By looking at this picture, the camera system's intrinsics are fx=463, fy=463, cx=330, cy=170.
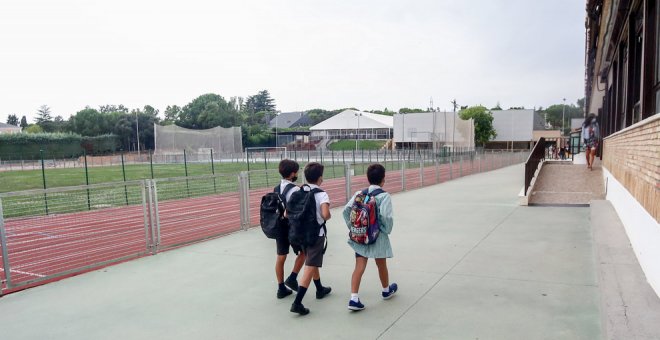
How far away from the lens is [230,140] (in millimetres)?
61062

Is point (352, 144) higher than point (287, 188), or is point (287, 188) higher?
point (287, 188)

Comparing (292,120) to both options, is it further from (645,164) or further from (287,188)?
(287,188)

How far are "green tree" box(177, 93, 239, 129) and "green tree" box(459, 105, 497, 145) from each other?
173ft

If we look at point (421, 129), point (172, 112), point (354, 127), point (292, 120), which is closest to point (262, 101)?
point (292, 120)

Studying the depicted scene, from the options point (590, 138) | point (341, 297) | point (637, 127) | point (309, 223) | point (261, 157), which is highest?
point (637, 127)

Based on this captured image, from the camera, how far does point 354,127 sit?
90688 millimetres

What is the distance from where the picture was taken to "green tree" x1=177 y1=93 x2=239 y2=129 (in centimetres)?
9744

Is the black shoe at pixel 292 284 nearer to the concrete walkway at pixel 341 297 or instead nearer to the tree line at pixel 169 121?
the concrete walkway at pixel 341 297

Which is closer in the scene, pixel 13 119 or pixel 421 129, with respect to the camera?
pixel 421 129

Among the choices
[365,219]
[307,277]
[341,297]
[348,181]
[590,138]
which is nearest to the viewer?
[365,219]

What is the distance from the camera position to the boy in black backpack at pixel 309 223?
4.21m

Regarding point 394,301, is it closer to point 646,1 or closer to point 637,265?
point 637,265

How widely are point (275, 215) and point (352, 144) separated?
82368mm

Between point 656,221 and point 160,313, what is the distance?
15.5ft
